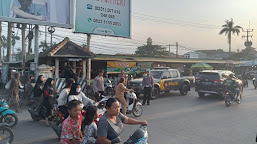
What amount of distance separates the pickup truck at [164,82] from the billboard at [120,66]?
4.55 metres

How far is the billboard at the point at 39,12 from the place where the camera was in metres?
11.9

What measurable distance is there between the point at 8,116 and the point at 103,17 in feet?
37.0

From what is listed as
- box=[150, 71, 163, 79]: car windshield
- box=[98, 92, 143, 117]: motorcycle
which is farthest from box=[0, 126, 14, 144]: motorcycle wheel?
box=[150, 71, 163, 79]: car windshield

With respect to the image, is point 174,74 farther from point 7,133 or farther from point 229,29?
point 229,29

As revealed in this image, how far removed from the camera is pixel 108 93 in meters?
14.8

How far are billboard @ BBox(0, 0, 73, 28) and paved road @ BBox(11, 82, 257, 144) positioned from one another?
585 centimetres

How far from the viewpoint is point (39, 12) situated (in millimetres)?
12789

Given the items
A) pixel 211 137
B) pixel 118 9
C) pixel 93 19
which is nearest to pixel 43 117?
pixel 211 137

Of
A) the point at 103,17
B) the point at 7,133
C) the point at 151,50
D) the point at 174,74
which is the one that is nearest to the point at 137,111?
the point at 7,133

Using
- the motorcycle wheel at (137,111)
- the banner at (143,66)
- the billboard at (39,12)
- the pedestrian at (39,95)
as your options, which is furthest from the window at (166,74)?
the pedestrian at (39,95)

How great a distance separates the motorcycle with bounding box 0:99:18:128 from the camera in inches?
263

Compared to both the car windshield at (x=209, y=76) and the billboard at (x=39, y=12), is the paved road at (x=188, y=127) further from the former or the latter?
the billboard at (x=39, y=12)

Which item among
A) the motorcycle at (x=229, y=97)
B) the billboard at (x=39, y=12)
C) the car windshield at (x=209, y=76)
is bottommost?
the motorcycle at (x=229, y=97)

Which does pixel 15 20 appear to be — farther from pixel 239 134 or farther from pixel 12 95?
pixel 239 134
